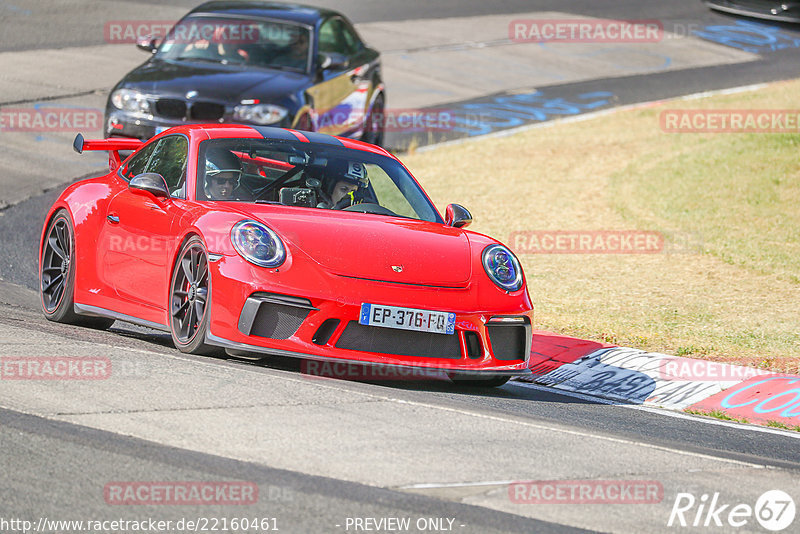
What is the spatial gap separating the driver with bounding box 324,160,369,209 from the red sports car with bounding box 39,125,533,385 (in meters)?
0.01

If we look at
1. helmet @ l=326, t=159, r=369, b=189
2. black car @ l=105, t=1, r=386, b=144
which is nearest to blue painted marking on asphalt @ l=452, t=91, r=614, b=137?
black car @ l=105, t=1, r=386, b=144

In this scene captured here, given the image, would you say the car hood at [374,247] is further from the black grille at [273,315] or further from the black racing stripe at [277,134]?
the black racing stripe at [277,134]

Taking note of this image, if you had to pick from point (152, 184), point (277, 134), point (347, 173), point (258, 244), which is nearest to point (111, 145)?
point (277, 134)

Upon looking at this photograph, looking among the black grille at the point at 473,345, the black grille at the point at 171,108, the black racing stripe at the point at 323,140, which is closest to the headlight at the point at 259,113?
the black grille at the point at 171,108

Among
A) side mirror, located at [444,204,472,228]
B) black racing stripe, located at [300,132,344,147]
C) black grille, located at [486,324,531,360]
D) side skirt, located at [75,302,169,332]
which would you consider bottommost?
side skirt, located at [75,302,169,332]

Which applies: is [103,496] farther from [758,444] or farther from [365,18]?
[365,18]

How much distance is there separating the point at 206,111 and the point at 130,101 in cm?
85

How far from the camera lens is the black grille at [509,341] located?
7223 millimetres

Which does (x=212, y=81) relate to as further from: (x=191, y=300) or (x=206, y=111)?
(x=191, y=300)

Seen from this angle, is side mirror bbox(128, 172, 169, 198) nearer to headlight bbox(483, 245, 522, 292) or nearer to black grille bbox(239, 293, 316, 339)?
black grille bbox(239, 293, 316, 339)

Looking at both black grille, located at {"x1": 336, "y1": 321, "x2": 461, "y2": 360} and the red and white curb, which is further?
the red and white curb

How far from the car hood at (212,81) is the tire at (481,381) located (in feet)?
19.4

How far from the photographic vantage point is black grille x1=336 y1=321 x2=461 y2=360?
679 centimetres

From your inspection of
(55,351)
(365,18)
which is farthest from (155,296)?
(365,18)
